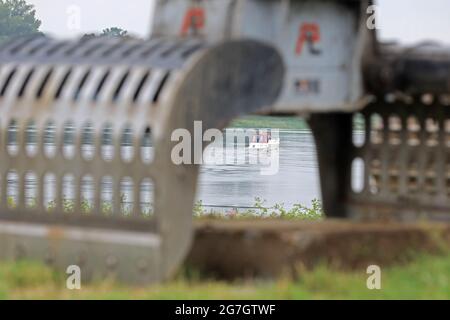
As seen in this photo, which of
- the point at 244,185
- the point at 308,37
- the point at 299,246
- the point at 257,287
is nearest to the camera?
→ the point at 257,287

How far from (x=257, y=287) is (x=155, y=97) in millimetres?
2245

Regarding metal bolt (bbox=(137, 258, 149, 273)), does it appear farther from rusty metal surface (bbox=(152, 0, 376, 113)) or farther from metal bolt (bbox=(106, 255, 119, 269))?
rusty metal surface (bbox=(152, 0, 376, 113))

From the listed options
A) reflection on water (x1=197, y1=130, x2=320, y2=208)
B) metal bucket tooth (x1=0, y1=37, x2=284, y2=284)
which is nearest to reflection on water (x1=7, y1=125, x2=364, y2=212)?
reflection on water (x1=197, y1=130, x2=320, y2=208)

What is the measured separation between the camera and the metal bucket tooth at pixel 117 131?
988 cm

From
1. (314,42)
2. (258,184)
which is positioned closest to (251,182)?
(258,184)

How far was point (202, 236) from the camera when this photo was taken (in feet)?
35.2

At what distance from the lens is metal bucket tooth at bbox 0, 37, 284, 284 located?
32.4ft

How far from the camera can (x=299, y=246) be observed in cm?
1028

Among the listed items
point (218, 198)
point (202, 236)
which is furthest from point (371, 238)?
point (218, 198)

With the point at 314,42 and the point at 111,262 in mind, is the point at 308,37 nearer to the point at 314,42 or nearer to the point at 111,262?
the point at 314,42

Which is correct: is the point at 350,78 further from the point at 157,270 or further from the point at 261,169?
the point at 261,169

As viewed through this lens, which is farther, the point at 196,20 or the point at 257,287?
the point at 196,20

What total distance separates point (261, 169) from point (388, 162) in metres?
47.1
